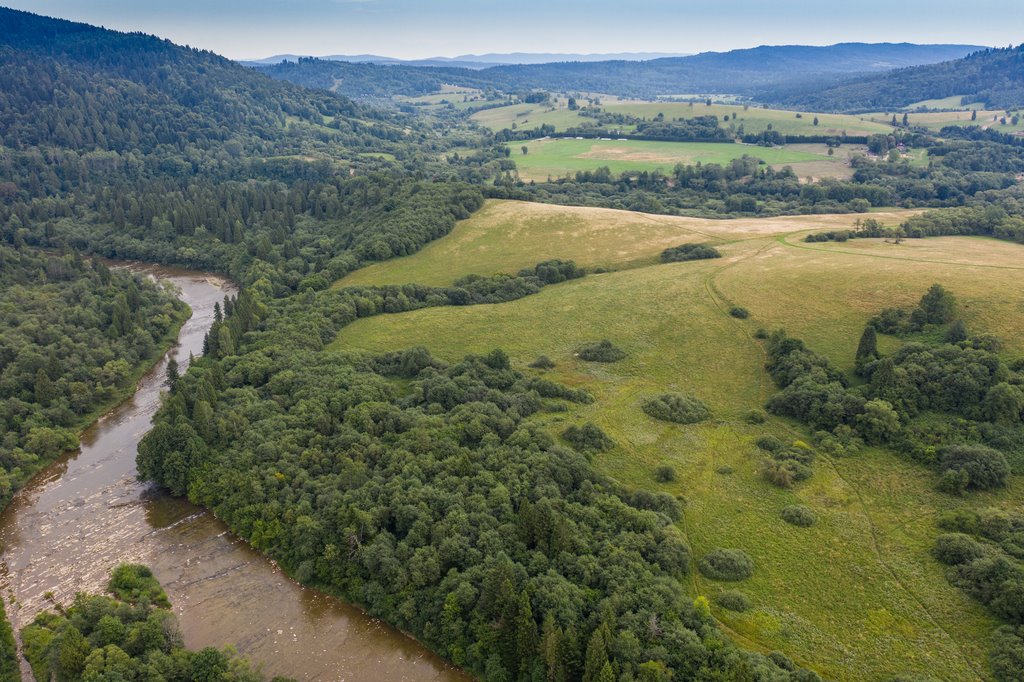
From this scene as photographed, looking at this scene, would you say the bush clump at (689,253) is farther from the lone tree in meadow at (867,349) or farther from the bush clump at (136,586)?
the bush clump at (136,586)

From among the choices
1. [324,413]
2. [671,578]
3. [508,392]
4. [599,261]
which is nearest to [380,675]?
[671,578]

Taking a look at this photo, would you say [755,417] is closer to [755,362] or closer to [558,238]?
[755,362]

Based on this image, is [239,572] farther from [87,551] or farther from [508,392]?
[508,392]

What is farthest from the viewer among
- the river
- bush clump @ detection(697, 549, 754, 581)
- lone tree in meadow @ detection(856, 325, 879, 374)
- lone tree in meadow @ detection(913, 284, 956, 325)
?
lone tree in meadow @ detection(913, 284, 956, 325)

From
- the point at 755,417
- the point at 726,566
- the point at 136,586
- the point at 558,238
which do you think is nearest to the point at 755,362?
the point at 755,417

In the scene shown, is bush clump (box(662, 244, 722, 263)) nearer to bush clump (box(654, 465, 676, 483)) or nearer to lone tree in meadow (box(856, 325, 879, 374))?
lone tree in meadow (box(856, 325, 879, 374))

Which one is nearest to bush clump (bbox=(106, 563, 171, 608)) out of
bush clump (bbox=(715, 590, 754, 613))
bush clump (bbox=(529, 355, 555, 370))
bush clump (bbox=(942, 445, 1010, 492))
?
bush clump (bbox=(715, 590, 754, 613))
